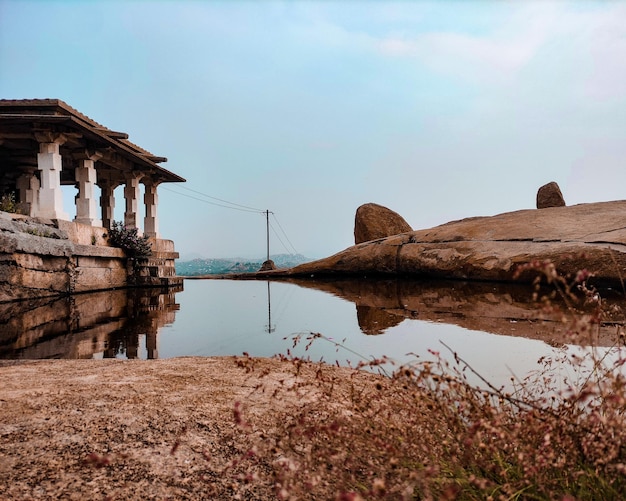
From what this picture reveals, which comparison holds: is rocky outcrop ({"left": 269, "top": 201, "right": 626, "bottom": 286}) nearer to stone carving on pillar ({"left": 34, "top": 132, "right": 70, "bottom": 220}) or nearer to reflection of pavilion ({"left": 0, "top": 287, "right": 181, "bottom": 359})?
reflection of pavilion ({"left": 0, "top": 287, "right": 181, "bottom": 359})

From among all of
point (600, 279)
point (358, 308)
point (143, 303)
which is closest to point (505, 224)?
point (600, 279)

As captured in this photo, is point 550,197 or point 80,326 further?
point 550,197

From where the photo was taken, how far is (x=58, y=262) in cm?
982

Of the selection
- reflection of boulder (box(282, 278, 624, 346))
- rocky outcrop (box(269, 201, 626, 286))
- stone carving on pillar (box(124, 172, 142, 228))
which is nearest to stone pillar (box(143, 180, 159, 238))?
stone carving on pillar (box(124, 172, 142, 228))

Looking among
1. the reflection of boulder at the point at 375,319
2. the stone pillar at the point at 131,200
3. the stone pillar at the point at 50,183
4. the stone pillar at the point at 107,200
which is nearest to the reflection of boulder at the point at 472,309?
the reflection of boulder at the point at 375,319

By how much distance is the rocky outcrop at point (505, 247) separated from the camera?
31.9 ft

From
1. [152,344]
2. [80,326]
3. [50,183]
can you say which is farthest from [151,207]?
[152,344]

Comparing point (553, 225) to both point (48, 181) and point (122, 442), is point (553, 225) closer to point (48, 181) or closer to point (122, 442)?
point (122, 442)

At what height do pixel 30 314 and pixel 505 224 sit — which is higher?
pixel 505 224

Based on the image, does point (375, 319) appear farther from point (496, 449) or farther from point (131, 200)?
point (131, 200)

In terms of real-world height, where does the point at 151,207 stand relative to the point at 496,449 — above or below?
above

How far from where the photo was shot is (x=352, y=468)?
1.88m

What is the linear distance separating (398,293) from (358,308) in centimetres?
248

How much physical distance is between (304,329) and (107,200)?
1576 cm
